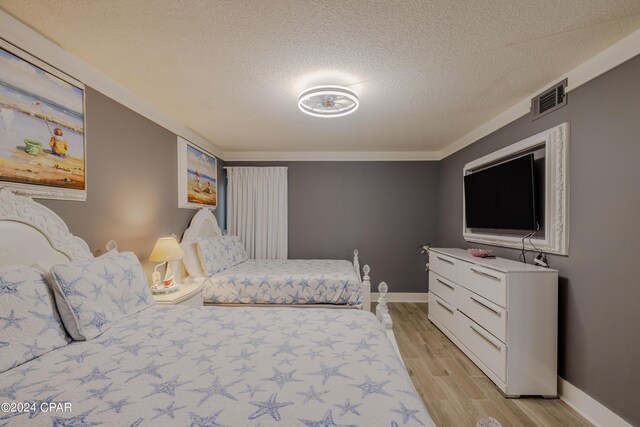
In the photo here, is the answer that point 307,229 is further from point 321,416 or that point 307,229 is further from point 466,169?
point 321,416

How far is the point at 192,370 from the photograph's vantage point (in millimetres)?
1215

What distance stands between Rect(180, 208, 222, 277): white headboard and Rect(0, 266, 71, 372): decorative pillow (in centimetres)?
168

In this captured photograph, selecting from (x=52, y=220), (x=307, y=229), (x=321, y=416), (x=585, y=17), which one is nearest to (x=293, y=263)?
(x=307, y=229)

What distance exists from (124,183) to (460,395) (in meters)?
3.29

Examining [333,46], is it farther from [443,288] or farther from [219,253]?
[443,288]

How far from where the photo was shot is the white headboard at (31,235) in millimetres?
1476

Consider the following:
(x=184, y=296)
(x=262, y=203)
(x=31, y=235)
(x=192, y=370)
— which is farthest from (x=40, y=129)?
(x=262, y=203)

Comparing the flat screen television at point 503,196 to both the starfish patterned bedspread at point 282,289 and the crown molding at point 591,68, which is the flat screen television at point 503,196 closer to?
the crown molding at point 591,68

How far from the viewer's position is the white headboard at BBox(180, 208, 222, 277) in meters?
3.13

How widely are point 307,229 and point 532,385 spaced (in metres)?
3.35

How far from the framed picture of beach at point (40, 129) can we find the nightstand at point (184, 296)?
98 centimetres

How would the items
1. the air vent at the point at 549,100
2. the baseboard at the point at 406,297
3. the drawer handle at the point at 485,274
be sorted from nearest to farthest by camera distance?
the air vent at the point at 549,100 → the drawer handle at the point at 485,274 → the baseboard at the point at 406,297

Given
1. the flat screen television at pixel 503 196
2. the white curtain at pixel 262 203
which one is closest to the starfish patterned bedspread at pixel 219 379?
the flat screen television at pixel 503 196

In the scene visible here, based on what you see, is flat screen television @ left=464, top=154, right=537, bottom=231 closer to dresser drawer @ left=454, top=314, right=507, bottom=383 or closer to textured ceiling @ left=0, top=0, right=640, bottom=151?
textured ceiling @ left=0, top=0, right=640, bottom=151
